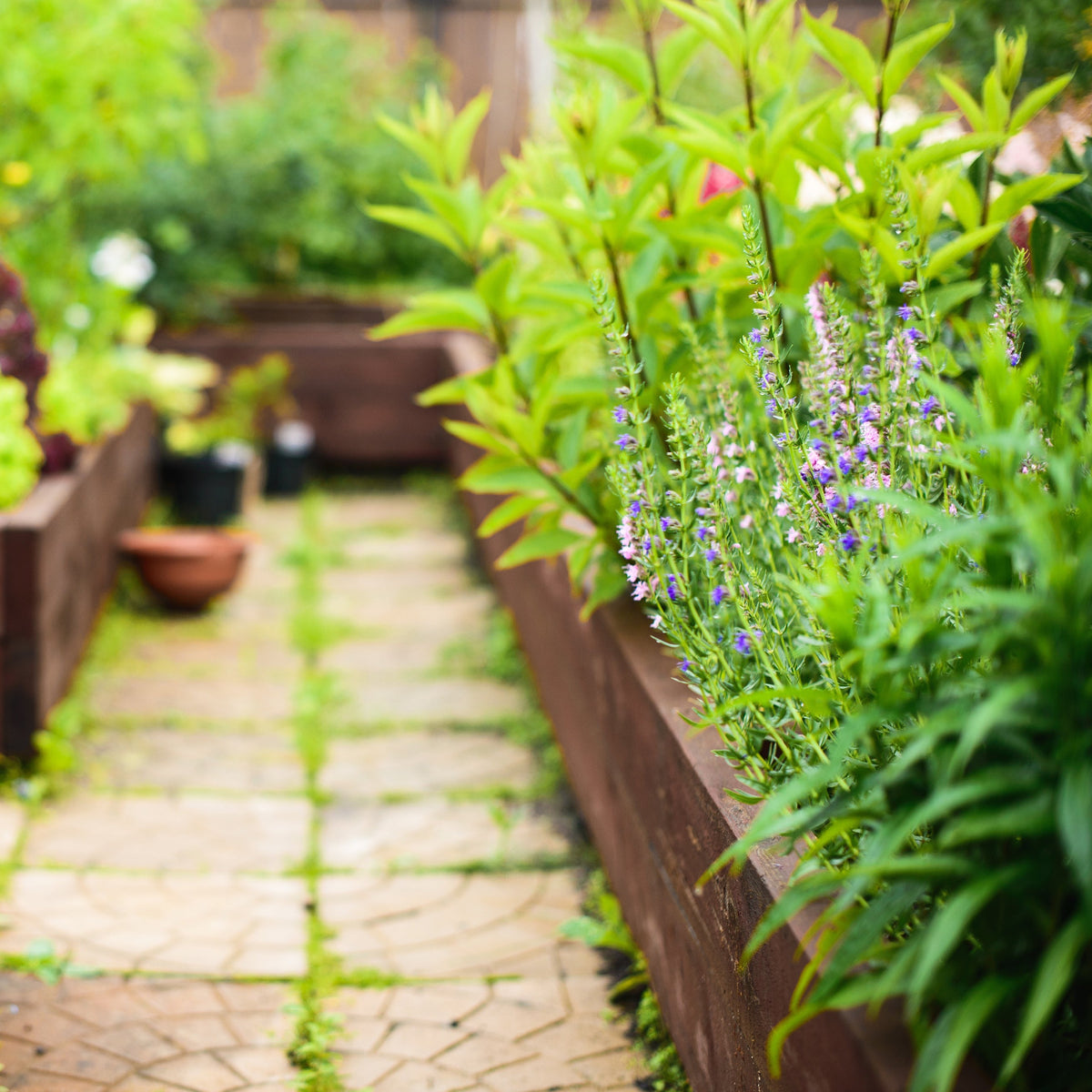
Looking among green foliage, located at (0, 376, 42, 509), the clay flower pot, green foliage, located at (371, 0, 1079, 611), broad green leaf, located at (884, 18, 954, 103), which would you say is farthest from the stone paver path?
broad green leaf, located at (884, 18, 954, 103)

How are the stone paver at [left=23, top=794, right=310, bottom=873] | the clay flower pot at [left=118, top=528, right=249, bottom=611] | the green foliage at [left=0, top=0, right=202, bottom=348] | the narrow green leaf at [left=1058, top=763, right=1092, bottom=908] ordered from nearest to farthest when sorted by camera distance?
1. the narrow green leaf at [left=1058, top=763, right=1092, bottom=908]
2. the stone paver at [left=23, top=794, right=310, bottom=873]
3. the green foliage at [left=0, top=0, right=202, bottom=348]
4. the clay flower pot at [left=118, top=528, right=249, bottom=611]

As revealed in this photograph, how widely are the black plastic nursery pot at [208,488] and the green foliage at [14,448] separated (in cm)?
185

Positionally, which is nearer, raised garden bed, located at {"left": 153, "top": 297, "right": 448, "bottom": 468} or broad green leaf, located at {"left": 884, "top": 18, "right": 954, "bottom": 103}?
broad green leaf, located at {"left": 884, "top": 18, "right": 954, "bottom": 103}

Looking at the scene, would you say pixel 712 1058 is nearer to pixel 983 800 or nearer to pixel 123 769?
pixel 983 800

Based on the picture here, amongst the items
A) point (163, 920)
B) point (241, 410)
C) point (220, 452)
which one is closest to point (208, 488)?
point (220, 452)

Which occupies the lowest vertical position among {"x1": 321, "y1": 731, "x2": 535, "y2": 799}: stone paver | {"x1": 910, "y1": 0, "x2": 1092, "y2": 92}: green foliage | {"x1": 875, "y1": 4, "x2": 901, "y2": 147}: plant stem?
{"x1": 321, "y1": 731, "x2": 535, "y2": 799}: stone paver

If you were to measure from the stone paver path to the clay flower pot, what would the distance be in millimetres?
115

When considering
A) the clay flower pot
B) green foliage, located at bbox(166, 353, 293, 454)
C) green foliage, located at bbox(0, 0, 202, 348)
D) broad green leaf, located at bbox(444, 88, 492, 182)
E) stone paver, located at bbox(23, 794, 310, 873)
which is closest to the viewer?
broad green leaf, located at bbox(444, 88, 492, 182)

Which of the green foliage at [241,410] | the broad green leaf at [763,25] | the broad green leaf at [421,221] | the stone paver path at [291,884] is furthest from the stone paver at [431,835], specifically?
the green foliage at [241,410]

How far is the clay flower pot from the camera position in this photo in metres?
4.61

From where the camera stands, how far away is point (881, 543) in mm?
1605

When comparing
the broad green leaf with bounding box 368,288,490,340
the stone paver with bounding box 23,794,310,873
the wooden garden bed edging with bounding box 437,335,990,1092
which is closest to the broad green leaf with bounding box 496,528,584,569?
the wooden garden bed edging with bounding box 437,335,990,1092

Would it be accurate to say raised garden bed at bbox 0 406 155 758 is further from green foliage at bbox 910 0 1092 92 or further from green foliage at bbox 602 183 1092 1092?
green foliage at bbox 910 0 1092 92

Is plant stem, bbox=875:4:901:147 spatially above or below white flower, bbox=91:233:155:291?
above
